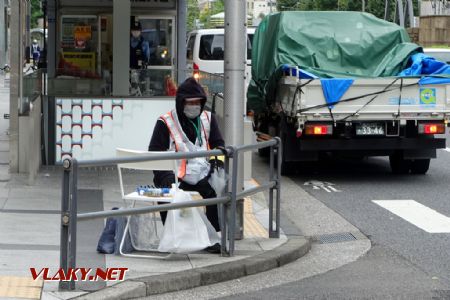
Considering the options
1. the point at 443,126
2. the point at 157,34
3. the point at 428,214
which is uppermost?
the point at 157,34

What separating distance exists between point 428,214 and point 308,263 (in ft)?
11.2

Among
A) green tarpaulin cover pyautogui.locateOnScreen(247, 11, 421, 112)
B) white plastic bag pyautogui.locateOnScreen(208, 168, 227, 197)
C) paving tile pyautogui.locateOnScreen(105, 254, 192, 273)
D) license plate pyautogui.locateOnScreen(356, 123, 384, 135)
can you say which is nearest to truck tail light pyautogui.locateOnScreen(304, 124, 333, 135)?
license plate pyautogui.locateOnScreen(356, 123, 384, 135)

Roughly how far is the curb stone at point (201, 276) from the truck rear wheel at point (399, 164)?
21.3 feet

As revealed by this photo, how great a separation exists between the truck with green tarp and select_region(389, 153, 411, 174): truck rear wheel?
0.05ft

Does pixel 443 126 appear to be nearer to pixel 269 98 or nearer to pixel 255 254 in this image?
pixel 269 98

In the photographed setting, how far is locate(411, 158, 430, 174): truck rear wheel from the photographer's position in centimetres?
1569

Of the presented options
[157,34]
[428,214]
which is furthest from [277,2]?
[428,214]

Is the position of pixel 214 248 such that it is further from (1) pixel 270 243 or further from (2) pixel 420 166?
(2) pixel 420 166

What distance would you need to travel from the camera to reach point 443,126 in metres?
14.6

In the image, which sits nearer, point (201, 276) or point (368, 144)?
point (201, 276)

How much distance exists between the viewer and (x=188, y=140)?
895 centimetres

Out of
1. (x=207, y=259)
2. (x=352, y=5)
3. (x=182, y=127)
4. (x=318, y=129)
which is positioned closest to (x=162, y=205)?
(x=207, y=259)

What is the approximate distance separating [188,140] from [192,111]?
0.88 feet

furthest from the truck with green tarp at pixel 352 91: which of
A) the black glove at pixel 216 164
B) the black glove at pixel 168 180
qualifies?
the black glove at pixel 168 180
